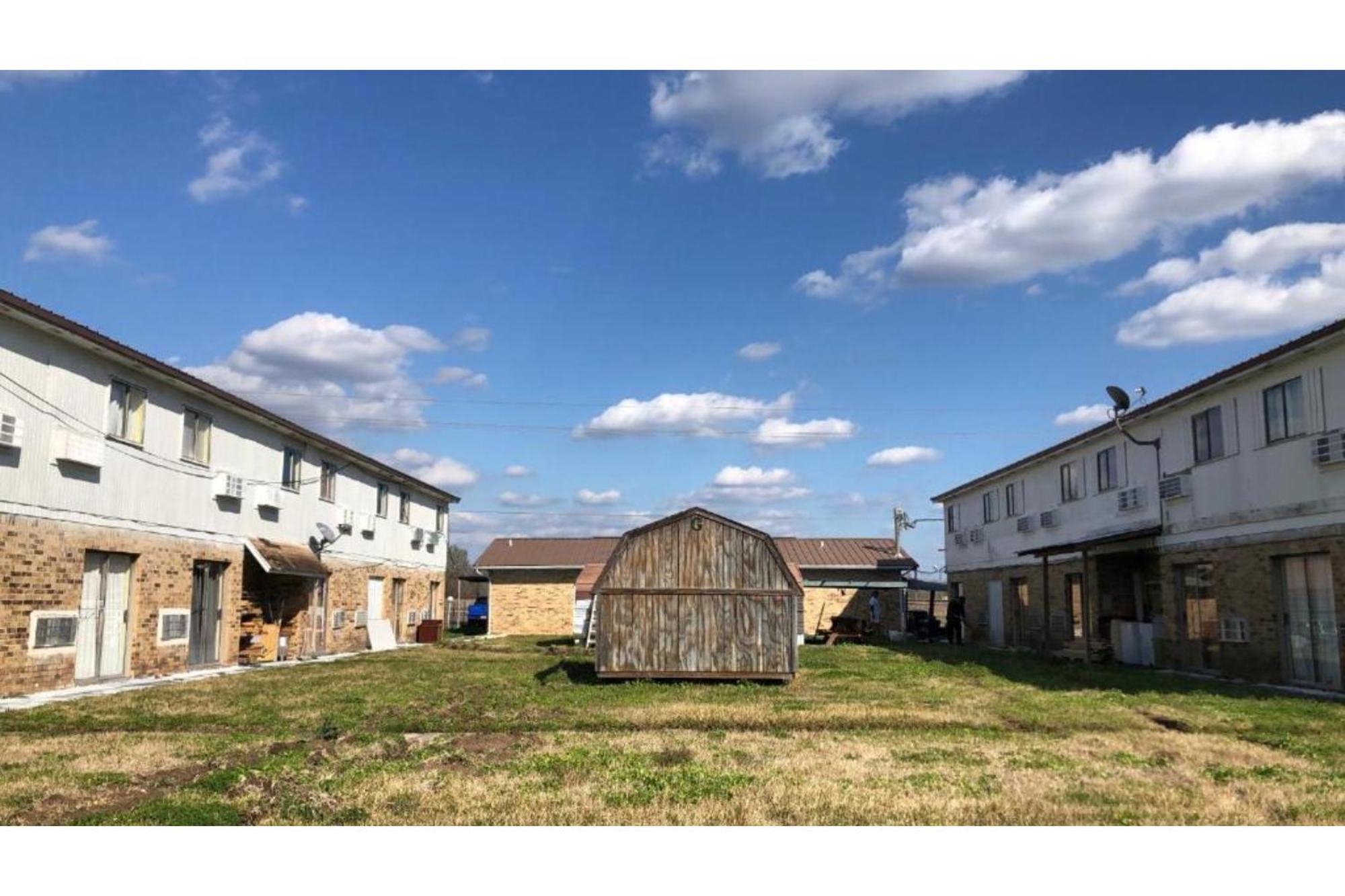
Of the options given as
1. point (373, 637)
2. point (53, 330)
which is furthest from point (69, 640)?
point (373, 637)

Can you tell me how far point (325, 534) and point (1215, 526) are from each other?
21.0 m

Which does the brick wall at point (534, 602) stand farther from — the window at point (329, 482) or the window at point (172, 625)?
the window at point (172, 625)

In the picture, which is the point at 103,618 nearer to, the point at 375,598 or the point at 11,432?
the point at 11,432

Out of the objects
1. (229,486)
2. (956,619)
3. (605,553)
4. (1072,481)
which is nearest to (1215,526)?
(1072,481)

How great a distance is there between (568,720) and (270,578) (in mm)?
15073

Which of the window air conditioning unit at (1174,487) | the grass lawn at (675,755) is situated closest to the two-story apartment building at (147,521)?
the grass lawn at (675,755)

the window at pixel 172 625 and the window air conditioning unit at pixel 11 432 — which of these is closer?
the window air conditioning unit at pixel 11 432

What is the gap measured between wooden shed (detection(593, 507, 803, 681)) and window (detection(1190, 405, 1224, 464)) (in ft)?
29.9

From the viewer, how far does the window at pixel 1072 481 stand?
92.1 feet

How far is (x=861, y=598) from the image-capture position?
132 ft

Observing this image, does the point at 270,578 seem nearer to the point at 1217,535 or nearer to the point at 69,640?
the point at 69,640

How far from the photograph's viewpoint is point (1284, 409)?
17.8 metres

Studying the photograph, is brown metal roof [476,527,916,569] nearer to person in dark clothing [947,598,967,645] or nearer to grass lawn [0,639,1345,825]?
person in dark clothing [947,598,967,645]

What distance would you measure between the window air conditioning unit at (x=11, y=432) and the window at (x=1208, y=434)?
20.7m
